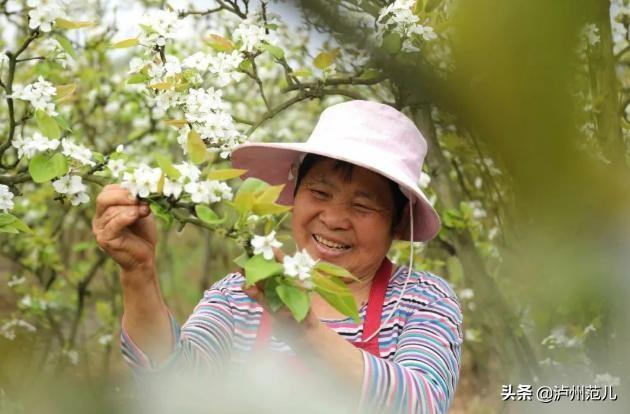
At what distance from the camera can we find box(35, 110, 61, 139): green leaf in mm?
1243

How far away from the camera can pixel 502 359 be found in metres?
2.35

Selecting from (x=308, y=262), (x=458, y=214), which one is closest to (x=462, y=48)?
(x=308, y=262)

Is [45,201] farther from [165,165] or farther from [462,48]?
[462,48]

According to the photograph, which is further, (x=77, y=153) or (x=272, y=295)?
(x=77, y=153)

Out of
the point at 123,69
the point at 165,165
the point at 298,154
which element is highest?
the point at 123,69

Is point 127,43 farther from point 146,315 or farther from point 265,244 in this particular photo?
point 265,244

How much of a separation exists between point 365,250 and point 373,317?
15 cm

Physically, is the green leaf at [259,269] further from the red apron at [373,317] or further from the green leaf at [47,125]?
the red apron at [373,317]

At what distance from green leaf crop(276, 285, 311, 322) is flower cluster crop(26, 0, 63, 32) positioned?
0.79 metres

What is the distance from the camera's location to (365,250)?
1.79 m

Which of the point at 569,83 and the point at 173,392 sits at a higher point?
the point at 569,83

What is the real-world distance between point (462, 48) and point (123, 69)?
466 cm

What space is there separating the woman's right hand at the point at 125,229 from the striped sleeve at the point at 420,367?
1.31 ft

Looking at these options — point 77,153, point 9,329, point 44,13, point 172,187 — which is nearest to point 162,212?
point 172,187
